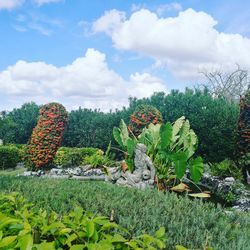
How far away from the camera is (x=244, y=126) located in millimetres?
12492

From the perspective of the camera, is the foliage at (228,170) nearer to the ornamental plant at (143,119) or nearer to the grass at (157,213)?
the ornamental plant at (143,119)

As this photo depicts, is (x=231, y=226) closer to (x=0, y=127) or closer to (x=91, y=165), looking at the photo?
(x=91, y=165)

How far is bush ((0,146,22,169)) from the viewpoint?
17.6 meters

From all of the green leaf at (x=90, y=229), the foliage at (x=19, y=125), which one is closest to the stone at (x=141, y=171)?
the green leaf at (x=90, y=229)

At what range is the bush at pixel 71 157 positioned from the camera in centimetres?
1680

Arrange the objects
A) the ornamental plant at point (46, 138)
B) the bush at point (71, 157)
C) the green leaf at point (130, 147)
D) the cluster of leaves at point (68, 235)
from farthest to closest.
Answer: the bush at point (71, 157) → the ornamental plant at point (46, 138) → the green leaf at point (130, 147) → the cluster of leaves at point (68, 235)

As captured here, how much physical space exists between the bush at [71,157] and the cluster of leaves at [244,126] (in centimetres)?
693

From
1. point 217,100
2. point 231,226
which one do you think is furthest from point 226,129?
point 231,226

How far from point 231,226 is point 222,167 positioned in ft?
31.2

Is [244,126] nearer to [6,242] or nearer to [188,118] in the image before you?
[188,118]

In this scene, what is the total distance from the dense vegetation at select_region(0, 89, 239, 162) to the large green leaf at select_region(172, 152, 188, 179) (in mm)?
5764

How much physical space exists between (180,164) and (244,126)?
17.2 ft

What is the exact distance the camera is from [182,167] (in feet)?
26.6

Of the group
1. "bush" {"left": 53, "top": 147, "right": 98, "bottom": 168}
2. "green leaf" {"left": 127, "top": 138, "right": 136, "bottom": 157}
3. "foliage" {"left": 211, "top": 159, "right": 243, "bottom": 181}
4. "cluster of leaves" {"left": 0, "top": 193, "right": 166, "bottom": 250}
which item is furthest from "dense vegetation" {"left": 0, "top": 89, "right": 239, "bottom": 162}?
"cluster of leaves" {"left": 0, "top": 193, "right": 166, "bottom": 250}
